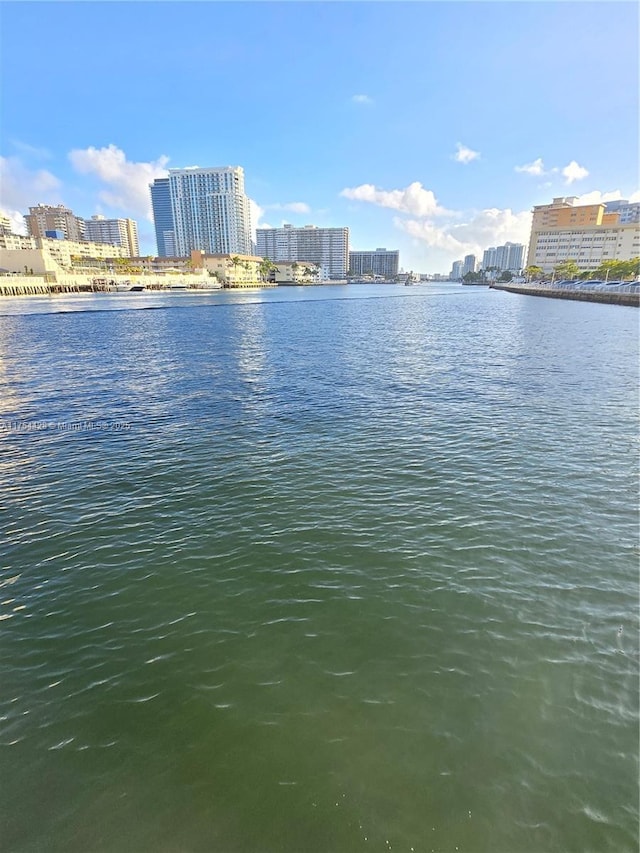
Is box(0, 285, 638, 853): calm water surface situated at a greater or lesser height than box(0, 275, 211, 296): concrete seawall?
lesser

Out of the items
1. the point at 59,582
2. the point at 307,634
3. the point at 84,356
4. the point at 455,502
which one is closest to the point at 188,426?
the point at 59,582

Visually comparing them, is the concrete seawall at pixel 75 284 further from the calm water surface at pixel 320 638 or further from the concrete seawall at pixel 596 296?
the calm water surface at pixel 320 638

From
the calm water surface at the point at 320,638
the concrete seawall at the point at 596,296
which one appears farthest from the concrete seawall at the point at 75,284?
the calm water surface at the point at 320,638

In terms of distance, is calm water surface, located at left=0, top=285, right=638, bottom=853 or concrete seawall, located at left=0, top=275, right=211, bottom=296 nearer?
calm water surface, located at left=0, top=285, right=638, bottom=853

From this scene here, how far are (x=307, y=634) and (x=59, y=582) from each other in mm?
5454

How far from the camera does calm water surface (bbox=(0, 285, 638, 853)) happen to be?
17.4 ft

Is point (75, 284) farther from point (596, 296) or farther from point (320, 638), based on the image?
point (320, 638)

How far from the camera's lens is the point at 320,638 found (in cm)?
787

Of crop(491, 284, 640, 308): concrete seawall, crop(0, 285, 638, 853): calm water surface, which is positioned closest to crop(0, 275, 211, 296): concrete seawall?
crop(491, 284, 640, 308): concrete seawall

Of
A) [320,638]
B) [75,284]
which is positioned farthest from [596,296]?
[75,284]

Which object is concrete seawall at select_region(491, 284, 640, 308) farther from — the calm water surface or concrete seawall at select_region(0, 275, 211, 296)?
concrete seawall at select_region(0, 275, 211, 296)

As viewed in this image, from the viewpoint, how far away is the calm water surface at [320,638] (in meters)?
5.30

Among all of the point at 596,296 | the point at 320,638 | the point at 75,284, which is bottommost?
the point at 320,638

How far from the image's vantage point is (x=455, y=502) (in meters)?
12.5
